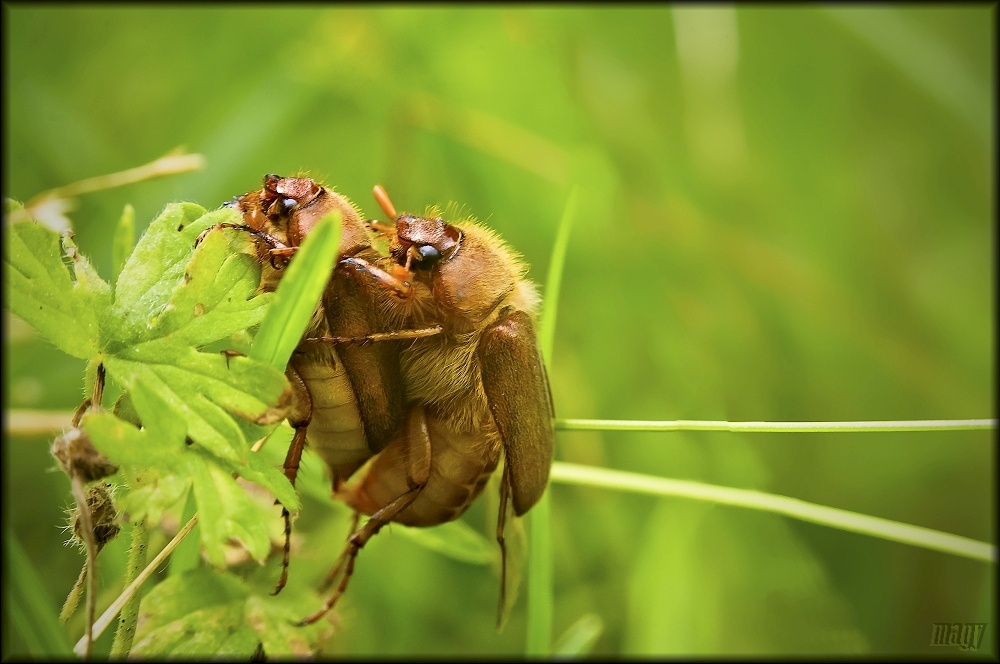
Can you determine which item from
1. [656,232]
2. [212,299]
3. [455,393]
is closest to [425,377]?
[455,393]

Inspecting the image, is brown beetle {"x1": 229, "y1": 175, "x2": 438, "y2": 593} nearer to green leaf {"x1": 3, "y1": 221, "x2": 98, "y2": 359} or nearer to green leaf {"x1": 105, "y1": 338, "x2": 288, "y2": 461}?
green leaf {"x1": 105, "y1": 338, "x2": 288, "y2": 461}

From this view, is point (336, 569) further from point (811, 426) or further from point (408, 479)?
point (811, 426)

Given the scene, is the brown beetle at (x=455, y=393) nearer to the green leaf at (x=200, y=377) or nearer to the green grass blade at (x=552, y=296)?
the green grass blade at (x=552, y=296)

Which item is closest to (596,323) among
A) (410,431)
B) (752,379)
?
(752,379)

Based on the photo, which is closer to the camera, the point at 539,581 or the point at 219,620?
the point at 219,620

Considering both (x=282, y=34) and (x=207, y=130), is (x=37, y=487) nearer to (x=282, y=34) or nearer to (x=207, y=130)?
(x=207, y=130)

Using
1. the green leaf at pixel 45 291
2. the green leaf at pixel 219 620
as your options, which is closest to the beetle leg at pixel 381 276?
the green leaf at pixel 45 291

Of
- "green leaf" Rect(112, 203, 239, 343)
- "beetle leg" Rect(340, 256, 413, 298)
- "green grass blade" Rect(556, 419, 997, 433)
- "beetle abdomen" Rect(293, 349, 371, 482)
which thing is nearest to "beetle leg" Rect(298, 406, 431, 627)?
"beetle abdomen" Rect(293, 349, 371, 482)
